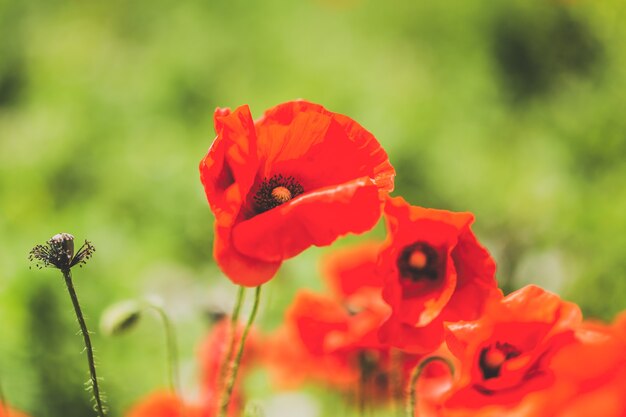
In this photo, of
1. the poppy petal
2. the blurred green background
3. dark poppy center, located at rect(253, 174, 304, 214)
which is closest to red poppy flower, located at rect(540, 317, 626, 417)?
the poppy petal

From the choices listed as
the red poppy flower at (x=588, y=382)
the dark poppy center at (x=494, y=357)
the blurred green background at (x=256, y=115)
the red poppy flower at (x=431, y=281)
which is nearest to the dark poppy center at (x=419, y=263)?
the red poppy flower at (x=431, y=281)

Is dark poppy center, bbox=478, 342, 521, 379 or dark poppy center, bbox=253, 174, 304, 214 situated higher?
dark poppy center, bbox=253, 174, 304, 214

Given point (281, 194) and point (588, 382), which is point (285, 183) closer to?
point (281, 194)

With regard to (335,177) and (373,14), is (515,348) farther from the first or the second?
(373,14)

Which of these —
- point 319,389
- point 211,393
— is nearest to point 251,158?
point 211,393

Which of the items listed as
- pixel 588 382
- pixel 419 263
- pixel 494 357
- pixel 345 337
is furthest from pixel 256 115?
pixel 588 382

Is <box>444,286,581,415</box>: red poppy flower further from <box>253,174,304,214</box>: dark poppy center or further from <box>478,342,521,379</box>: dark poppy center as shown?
<box>253,174,304,214</box>: dark poppy center
